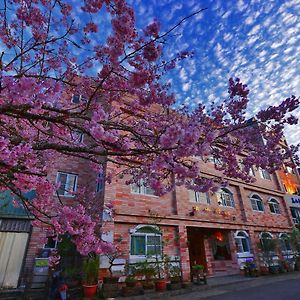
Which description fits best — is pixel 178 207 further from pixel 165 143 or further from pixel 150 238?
pixel 165 143

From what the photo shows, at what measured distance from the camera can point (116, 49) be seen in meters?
3.55

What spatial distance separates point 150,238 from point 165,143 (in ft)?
30.4

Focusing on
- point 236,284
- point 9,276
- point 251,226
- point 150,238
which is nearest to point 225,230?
point 251,226

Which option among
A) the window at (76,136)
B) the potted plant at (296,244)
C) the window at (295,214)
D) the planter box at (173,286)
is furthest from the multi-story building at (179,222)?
the window at (295,214)

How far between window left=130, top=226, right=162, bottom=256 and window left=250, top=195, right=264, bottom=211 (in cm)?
965

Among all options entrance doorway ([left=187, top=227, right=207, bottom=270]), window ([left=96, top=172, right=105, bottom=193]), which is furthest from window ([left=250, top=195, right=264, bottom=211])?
window ([left=96, top=172, right=105, bottom=193])

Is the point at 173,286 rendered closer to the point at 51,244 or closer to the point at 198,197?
the point at 51,244

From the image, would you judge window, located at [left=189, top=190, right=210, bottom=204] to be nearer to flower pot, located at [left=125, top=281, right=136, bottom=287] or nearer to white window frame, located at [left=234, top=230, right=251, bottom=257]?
white window frame, located at [left=234, top=230, right=251, bottom=257]

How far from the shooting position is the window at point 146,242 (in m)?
10.3

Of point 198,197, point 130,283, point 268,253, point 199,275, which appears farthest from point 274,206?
point 130,283

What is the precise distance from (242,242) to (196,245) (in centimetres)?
308

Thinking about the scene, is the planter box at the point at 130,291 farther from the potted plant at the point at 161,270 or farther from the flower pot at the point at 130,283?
the potted plant at the point at 161,270

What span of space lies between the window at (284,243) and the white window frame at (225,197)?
5.25 m

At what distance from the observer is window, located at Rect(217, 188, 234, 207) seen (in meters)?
15.3
